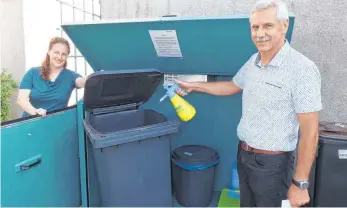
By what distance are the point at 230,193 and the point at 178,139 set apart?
0.80 metres

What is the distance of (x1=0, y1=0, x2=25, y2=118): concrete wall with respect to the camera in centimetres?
423

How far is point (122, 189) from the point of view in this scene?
2428mm

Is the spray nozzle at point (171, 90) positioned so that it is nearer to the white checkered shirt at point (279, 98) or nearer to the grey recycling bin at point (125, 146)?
the grey recycling bin at point (125, 146)

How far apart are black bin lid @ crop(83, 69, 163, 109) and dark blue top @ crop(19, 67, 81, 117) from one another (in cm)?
39

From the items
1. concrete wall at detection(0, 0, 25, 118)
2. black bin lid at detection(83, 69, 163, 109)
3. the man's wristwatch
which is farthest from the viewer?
concrete wall at detection(0, 0, 25, 118)

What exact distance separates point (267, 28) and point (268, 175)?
100 cm

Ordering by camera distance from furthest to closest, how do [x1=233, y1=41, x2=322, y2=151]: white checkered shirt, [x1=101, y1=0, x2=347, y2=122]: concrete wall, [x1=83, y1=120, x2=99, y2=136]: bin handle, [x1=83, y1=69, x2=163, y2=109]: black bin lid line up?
[x1=101, y1=0, x2=347, y2=122]: concrete wall → [x1=83, y1=69, x2=163, y2=109]: black bin lid → [x1=83, y1=120, x2=99, y2=136]: bin handle → [x1=233, y1=41, x2=322, y2=151]: white checkered shirt

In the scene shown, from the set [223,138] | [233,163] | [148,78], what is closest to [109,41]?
[148,78]

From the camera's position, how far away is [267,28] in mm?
1907

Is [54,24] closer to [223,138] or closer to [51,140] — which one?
[51,140]

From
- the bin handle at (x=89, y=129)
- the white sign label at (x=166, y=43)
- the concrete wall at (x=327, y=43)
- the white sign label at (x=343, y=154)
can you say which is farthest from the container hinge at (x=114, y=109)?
the concrete wall at (x=327, y=43)

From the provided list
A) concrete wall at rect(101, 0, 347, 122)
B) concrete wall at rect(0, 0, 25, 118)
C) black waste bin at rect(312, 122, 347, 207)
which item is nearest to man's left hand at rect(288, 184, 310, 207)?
black waste bin at rect(312, 122, 347, 207)

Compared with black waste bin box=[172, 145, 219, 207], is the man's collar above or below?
above

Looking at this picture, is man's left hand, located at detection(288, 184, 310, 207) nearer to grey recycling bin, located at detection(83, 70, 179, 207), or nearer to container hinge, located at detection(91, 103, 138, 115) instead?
grey recycling bin, located at detection(83, 70, 179, 207)
